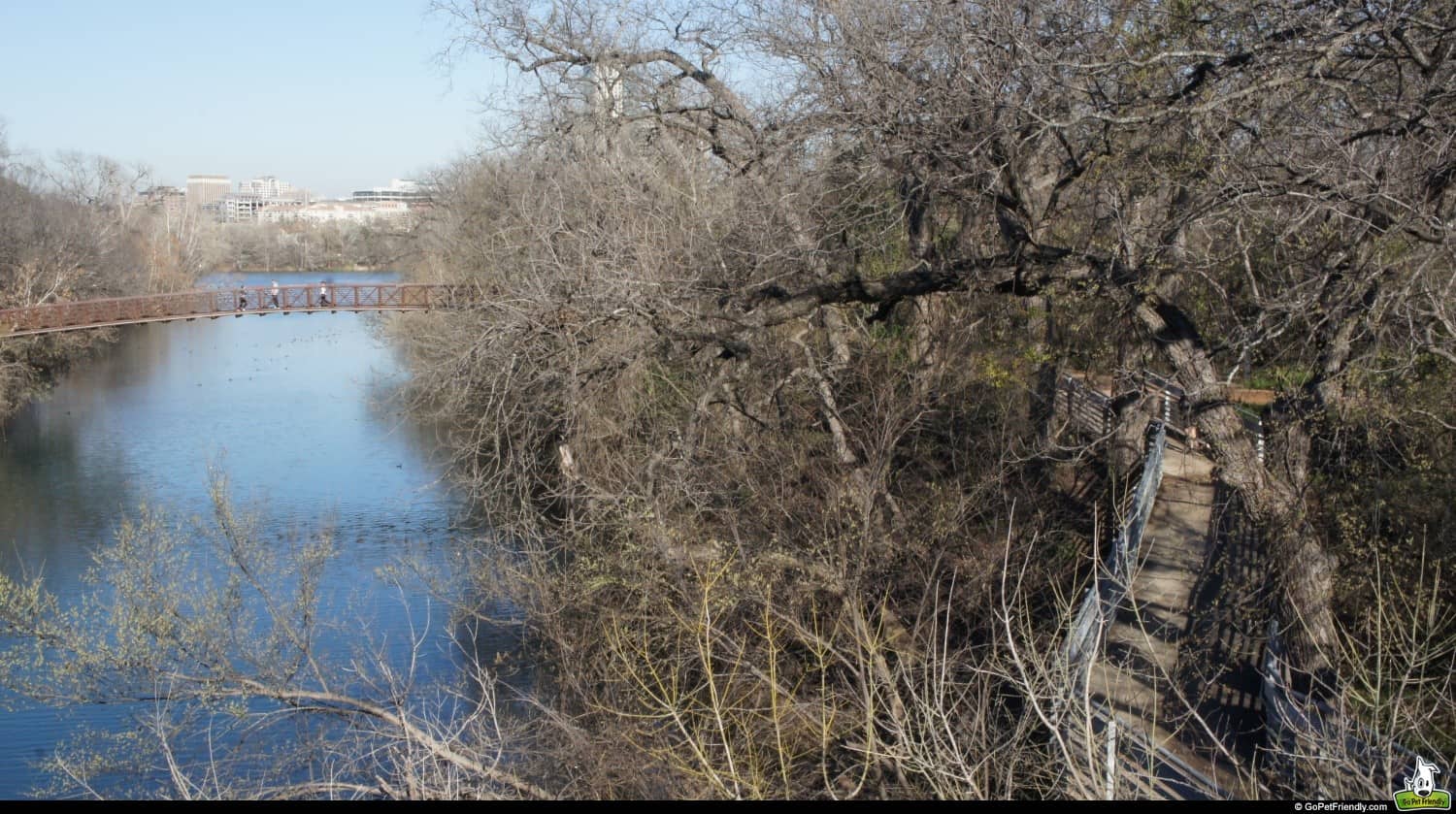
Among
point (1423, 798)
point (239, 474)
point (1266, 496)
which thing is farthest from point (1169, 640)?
point (239, 474)

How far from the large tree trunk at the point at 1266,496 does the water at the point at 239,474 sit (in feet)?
22.4

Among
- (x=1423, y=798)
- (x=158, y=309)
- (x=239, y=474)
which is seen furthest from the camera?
(x=158, y=309)

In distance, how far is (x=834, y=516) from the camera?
12.8m

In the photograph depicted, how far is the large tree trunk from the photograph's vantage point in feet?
27.9

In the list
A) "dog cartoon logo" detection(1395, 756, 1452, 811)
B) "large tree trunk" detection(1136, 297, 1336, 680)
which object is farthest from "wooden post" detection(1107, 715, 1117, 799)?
"large tree trunk" detection(1136, 297, 1336, 680)

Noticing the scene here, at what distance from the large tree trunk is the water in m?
6.83

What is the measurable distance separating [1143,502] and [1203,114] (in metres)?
3.99

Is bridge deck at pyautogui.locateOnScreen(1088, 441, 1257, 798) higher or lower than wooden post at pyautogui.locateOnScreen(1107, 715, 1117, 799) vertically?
lower

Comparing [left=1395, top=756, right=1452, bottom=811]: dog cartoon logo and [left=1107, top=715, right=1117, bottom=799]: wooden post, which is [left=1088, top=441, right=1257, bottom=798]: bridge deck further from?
[left=1395, top=756, right=1452, bottom=811]: dog cartoon logo

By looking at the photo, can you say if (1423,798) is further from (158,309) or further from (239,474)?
(158,309)

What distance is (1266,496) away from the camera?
9055 millimetres

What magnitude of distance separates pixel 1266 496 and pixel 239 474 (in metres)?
19.4

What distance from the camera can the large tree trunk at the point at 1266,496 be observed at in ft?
27.9
